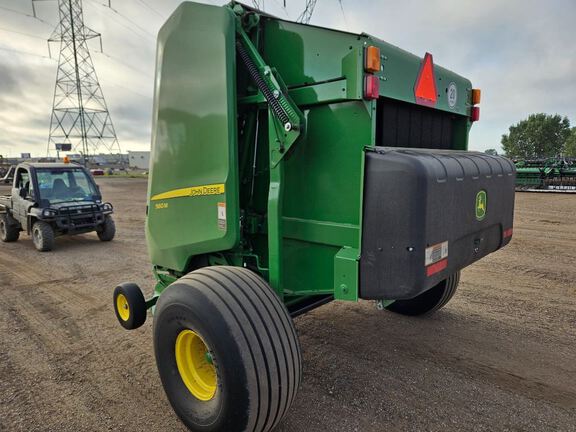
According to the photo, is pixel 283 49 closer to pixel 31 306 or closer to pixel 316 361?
pixel 316 361

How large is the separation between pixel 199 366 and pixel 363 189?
1.52 m

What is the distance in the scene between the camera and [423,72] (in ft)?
8.57

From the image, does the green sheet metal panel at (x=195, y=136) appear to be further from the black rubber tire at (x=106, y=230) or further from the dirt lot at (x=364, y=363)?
the black rubber tire at (x=106, y=230)

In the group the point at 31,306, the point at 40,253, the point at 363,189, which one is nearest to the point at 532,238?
the point at 363,189

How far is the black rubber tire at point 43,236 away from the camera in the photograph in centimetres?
791

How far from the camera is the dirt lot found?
8.58 feet

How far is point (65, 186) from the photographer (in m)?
8.88

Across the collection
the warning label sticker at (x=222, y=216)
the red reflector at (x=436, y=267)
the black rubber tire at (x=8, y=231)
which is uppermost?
the warning label sticker at (x=222, y=216)

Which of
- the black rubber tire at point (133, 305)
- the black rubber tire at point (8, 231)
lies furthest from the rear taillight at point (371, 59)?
the black rubber tire at point (8, 231)

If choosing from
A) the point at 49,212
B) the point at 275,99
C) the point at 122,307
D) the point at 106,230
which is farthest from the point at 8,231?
the point at 275,99

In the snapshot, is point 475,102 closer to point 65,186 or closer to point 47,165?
point 65,186

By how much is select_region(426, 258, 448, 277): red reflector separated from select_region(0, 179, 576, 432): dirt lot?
1.02 m

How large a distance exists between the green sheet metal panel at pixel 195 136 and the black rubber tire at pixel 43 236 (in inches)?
234

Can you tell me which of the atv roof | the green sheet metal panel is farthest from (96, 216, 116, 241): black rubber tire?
the green sheet metal panel
